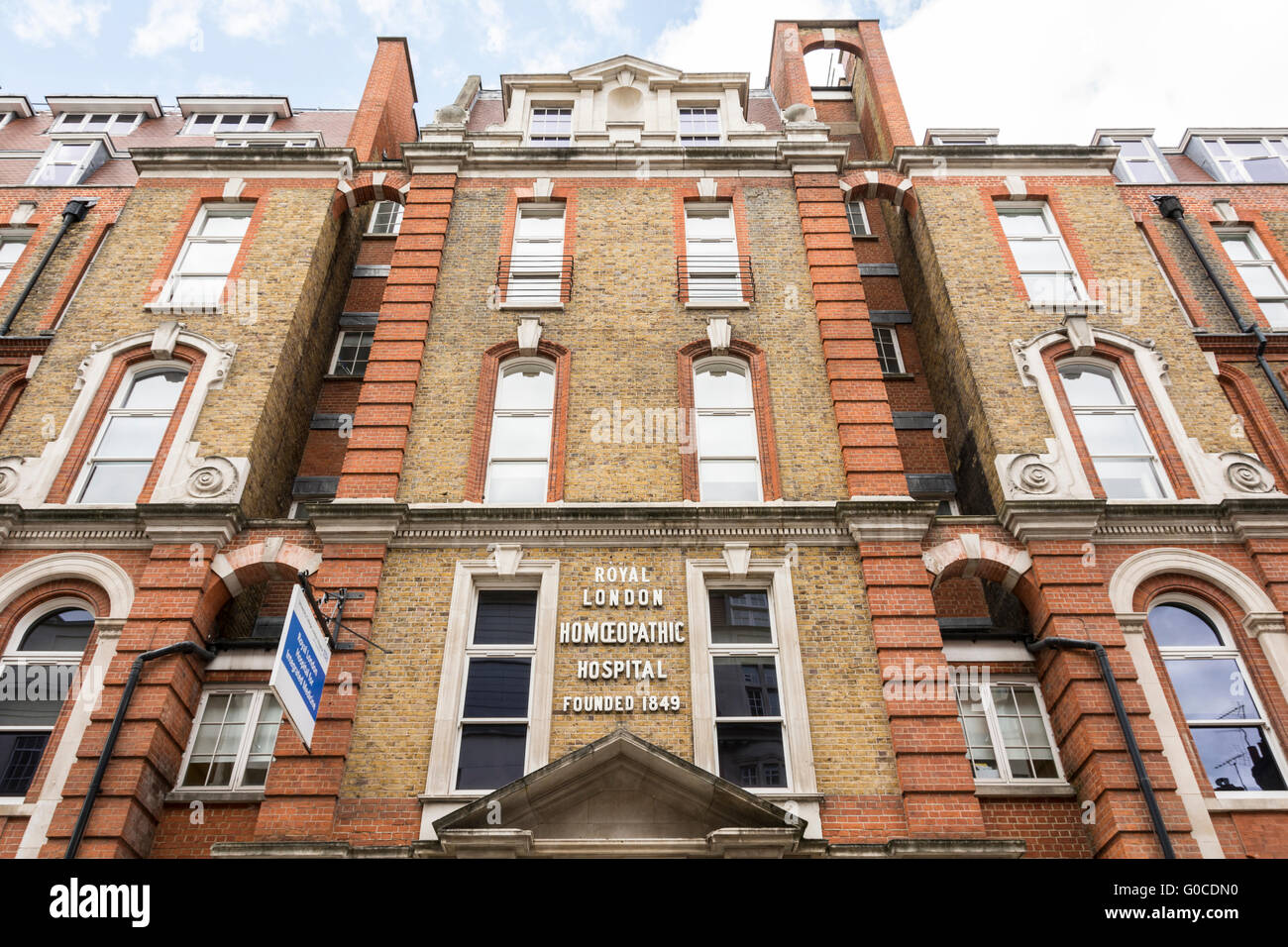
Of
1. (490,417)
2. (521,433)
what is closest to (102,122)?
(490,417)

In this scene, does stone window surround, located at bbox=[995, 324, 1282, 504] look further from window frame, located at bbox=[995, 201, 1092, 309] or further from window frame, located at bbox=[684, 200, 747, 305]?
window frame, located at bbox=[684, 200, 747, 305]

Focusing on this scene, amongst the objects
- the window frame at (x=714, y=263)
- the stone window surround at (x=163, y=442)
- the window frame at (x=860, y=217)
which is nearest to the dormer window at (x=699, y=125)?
the window frame at (x=714, y=263)

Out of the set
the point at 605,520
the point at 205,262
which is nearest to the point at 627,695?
the point at 605,520

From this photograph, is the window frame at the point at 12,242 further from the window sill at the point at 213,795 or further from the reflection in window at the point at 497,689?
the reflection in window at the point at 497,689

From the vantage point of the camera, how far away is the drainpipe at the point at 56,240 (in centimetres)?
2050

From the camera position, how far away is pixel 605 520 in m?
15.3

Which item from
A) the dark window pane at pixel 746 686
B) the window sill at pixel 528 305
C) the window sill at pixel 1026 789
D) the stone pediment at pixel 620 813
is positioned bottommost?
the stone pediment at pixel 620 813

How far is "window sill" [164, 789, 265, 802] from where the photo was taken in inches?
528

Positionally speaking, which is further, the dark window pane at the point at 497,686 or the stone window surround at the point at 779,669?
the dark window pane at the point at 497,686

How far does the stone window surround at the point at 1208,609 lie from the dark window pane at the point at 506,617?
908 centimetres

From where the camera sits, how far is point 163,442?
16.6m

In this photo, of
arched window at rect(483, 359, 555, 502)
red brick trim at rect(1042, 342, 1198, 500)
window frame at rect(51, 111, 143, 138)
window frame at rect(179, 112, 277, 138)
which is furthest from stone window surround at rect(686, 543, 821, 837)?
window frame at rect(51, 111, 143, 138)

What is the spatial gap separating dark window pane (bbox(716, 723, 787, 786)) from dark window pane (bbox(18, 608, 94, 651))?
9.95 m
